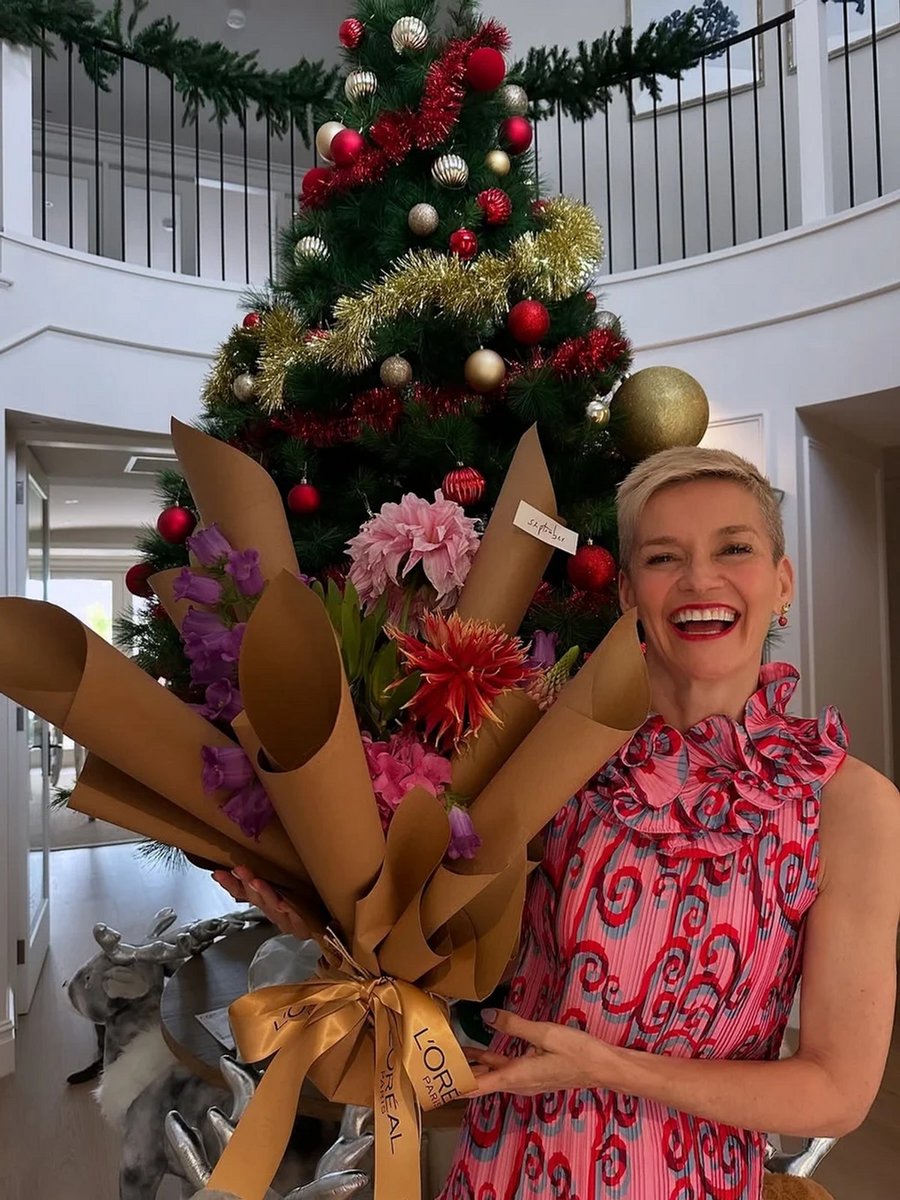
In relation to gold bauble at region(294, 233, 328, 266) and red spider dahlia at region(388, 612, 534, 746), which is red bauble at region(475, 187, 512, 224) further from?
red spider dahlia at region(388, 612, 534, 746)

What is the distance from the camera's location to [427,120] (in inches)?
56.3

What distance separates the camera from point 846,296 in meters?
2.91

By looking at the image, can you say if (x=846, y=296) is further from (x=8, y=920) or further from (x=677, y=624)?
(x=8, y=920)

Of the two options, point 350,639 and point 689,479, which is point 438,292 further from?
point 350,639

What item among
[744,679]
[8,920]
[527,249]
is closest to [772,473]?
[527,249]

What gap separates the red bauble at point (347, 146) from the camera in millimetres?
1462

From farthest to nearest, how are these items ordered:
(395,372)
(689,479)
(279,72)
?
(279,72)
(395,372)
(689,479)

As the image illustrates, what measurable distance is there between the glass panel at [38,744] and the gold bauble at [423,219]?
2748 millimetres

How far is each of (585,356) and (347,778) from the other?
1.03 m

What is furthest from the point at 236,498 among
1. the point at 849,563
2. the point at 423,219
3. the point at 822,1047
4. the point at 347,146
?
the point at 849,563

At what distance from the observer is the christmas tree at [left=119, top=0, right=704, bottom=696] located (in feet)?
4.50

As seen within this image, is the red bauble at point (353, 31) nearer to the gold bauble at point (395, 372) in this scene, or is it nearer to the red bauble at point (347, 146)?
the red bauble at point (347, 146)

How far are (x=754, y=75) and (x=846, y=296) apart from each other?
77.7 inches

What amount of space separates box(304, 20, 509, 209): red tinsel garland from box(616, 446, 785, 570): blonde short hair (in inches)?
34.3
